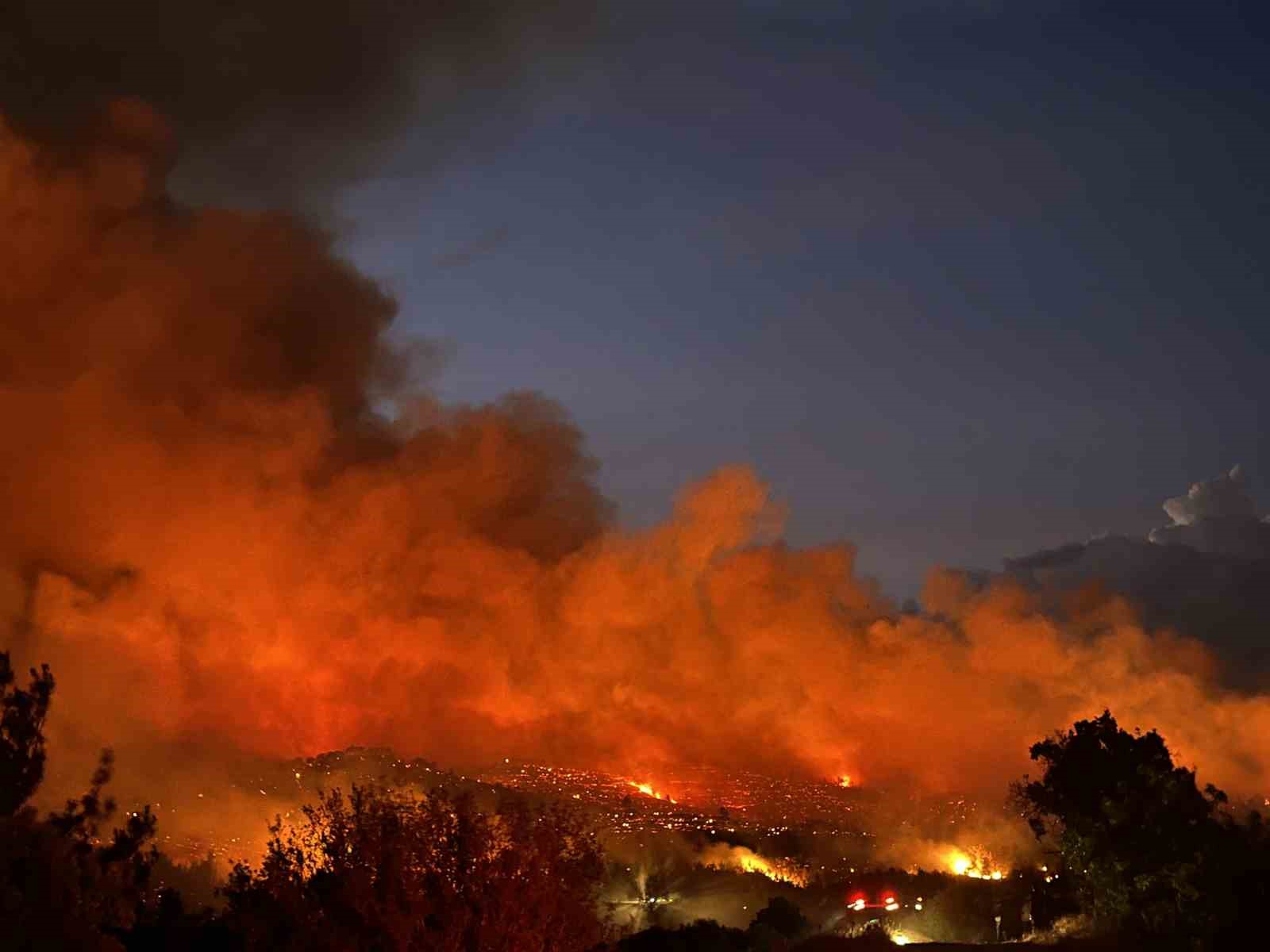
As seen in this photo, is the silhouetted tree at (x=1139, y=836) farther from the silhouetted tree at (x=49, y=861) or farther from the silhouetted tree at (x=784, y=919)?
the silhouetted tree at (x=49, y=861)

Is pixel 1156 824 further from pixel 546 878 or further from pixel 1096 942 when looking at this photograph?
pixel 546 878

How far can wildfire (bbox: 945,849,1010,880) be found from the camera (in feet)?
187

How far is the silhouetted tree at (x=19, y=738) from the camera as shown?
80.9 feet

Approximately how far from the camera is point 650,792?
63.4 m

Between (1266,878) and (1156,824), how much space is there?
9.95ft

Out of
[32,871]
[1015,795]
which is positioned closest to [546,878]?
[32,871]

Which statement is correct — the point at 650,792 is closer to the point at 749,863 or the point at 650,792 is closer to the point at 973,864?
the point at 749,863

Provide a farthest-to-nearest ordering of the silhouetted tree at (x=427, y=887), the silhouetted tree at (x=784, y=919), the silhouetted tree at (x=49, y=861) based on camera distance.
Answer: the silhouetted tree at (x=784, y=919), the silhouetted tree at (x=427, y=887), the silhouetted tree at (x=49, y=861)

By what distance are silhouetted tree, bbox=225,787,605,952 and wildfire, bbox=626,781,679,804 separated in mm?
40893

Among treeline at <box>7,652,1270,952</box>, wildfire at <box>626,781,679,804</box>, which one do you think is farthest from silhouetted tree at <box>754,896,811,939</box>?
wildfire at <box>626,781,679,804</box>

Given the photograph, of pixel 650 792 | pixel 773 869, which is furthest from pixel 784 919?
pixel 650 792

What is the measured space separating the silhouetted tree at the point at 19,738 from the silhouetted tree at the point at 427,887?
17.4 feet

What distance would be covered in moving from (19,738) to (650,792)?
41310 millimetres

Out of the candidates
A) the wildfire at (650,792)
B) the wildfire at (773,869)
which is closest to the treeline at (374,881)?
the wildfire at (773,869)
